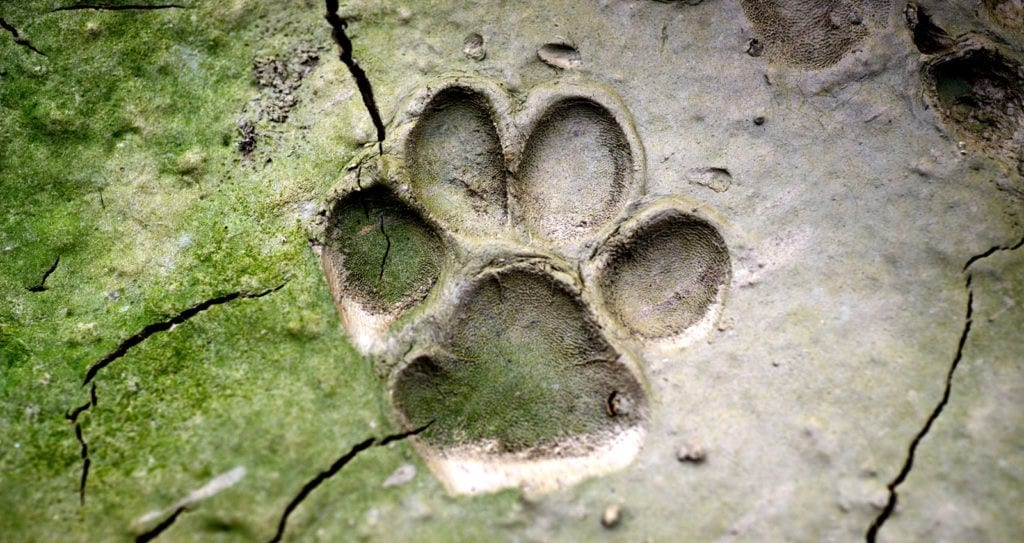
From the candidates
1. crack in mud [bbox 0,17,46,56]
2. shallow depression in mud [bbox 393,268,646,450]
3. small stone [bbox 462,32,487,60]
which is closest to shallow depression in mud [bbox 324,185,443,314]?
shallow depression in mud [bbox 393,268,646,450]

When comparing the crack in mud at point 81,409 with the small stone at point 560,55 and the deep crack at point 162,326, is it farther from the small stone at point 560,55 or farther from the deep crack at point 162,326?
the small stone at point 560,55

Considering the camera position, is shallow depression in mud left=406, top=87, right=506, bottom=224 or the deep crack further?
shallow depression in mud left=406, top=87, right=506, bottom=224

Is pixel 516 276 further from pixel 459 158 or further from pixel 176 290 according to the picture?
pixel 176 290

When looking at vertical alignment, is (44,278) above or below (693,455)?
above

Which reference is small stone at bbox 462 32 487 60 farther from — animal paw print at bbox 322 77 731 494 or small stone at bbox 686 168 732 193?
small stone at bbox 686 168 732 193

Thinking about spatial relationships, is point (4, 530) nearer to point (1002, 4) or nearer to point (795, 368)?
point (795, 368)

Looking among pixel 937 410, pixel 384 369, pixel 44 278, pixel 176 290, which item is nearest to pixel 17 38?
pixel 44 278

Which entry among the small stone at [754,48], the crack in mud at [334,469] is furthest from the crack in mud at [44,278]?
the small stone at [754,48]

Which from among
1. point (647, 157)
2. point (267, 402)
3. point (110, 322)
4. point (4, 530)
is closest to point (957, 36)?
point (647, 157)
